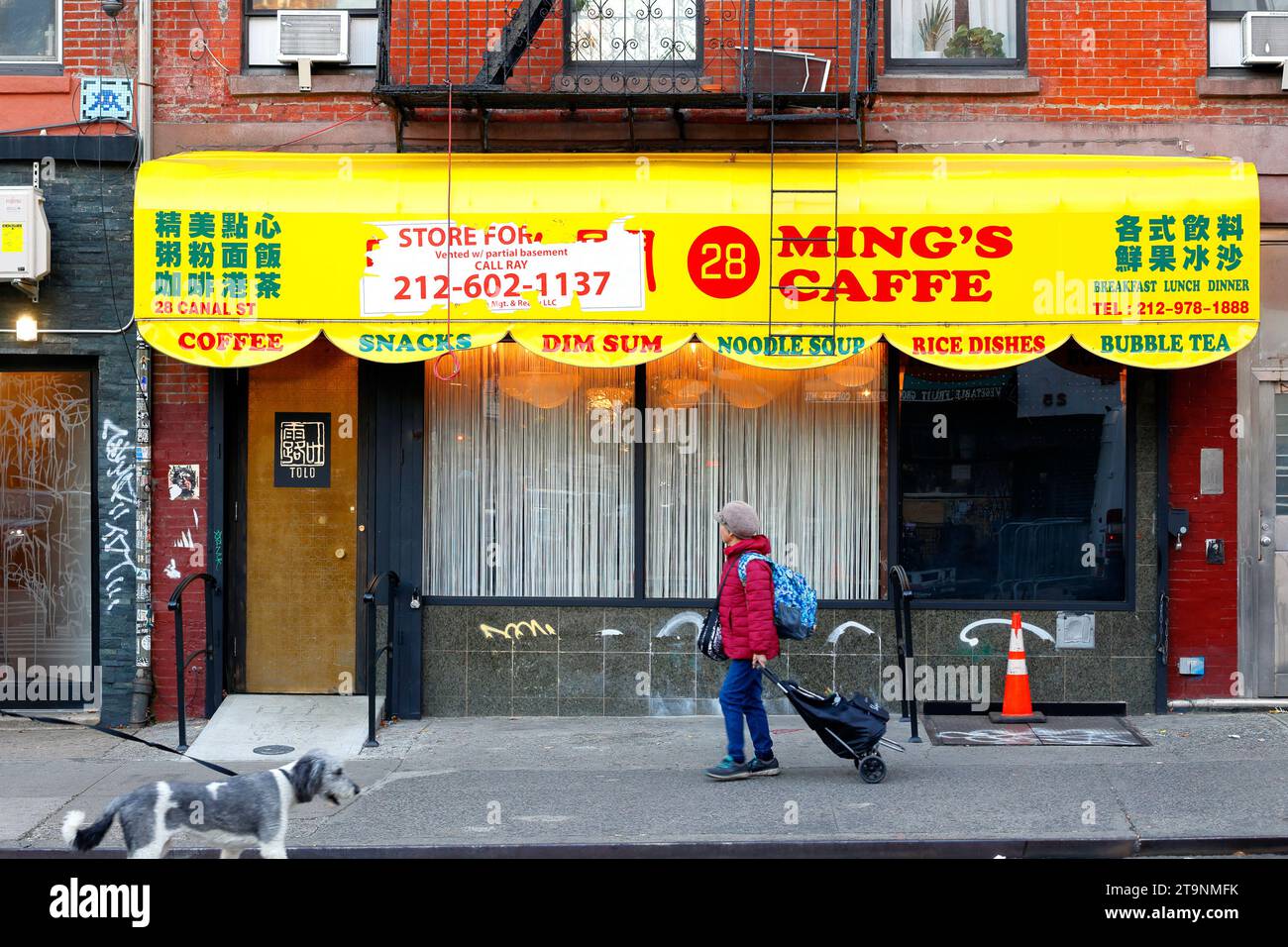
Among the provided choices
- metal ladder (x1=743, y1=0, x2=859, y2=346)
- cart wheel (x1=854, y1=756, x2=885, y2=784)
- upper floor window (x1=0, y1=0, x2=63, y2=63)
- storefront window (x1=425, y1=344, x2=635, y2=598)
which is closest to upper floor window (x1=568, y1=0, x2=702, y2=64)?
metal ladder (x1=743, y1=0, x2=859, y2=346)

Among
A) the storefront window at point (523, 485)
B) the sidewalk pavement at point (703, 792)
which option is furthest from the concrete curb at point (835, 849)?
the storefront window at point (523, 485)

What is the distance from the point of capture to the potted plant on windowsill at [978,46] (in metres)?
10.3

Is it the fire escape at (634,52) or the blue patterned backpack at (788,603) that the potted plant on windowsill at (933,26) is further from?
the blue patterned backpack at (788,603)

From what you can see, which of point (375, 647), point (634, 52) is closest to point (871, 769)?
point (375, 647)

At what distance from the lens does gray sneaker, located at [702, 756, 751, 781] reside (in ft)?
27.5

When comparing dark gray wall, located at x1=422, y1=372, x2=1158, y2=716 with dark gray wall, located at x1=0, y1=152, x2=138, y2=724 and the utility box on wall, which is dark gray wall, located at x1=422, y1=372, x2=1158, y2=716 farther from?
the utility box on wall

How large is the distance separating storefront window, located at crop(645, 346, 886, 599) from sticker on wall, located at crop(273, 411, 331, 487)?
2477mm

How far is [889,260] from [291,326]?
4198mm

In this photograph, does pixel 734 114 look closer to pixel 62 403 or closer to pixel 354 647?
pixel 354 647

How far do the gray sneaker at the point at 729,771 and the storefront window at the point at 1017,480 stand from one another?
8.22 ft

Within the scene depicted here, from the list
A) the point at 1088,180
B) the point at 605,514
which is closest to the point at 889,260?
the point at 1088,180

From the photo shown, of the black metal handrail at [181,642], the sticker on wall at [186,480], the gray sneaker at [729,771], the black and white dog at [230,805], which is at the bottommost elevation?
the gray sneaker at [729,771]

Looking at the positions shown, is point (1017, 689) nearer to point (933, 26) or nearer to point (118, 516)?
point (933, 26)

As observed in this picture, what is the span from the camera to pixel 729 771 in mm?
8398
